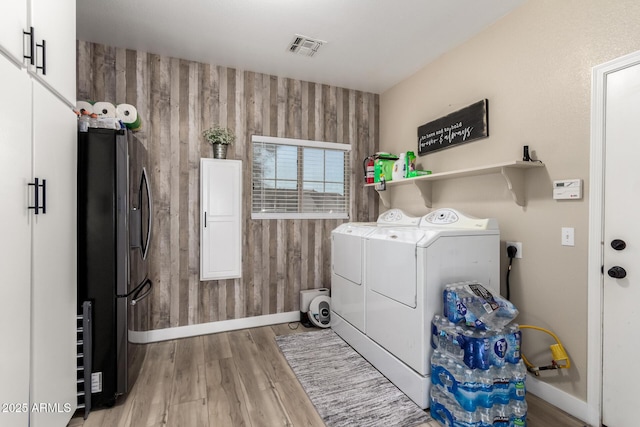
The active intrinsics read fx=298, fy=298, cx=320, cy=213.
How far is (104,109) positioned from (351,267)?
2.34 metres

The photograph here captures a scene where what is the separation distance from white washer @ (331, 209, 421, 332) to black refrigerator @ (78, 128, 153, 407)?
1728 millimetres

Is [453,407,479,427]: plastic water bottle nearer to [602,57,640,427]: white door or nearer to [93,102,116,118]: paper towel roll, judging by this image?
[602,57,640,427]: white door

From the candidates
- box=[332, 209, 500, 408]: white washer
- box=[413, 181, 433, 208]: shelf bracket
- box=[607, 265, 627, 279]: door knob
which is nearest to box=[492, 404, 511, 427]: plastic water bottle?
box=[332, 209, 500, 408]: white washer

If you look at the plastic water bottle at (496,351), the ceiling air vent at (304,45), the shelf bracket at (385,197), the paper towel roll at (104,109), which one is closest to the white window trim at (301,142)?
the shelf bracket at (385,197)

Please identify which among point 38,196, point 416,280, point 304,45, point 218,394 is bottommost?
point 218,394

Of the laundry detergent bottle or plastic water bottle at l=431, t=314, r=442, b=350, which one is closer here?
plastic water bottle at l=431, t=314, r=442, b=350

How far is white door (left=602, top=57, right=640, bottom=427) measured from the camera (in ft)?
5.25

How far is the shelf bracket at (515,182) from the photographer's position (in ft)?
6.78

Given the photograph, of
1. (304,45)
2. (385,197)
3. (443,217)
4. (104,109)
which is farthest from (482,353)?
(104,109)

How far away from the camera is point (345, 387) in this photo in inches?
83.4

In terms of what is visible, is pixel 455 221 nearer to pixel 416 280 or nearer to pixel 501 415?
pixel 416 280

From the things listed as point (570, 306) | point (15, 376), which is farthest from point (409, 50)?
point (15, 376)

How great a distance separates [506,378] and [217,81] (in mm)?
3400

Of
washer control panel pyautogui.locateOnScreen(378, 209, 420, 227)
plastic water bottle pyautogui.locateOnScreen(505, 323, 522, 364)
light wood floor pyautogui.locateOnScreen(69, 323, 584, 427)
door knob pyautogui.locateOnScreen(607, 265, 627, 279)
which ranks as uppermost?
washer control panel pyautogui.locateOnScreen(378, 209, 420, 227)
